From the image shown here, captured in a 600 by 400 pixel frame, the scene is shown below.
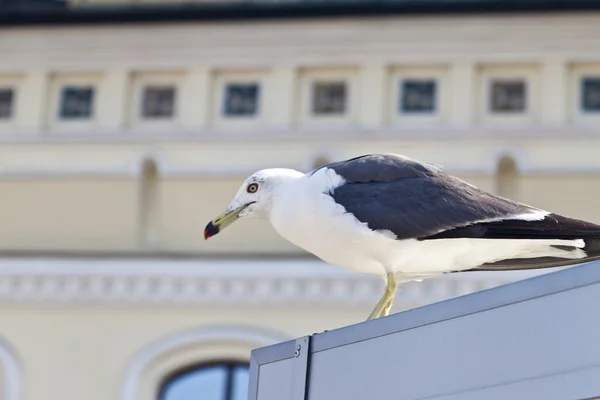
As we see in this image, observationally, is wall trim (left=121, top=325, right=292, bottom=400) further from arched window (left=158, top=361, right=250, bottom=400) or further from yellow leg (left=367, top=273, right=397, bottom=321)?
yellow leg (left=367, top=273, right=397, bottom=321)

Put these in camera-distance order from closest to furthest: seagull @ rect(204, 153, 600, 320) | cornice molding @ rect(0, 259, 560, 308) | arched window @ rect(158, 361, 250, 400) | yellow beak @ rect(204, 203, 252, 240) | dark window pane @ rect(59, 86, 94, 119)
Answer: seagull @ rect(204, 153, 600, 320)
yellow beak @ rect(204, 203, 252, 240)
cornice molding @ rect(0, 259, 560, 308)
arched window @ rect(158, 361, 250, 400)
dark window pane @ rect(59, 86, 94, 119)

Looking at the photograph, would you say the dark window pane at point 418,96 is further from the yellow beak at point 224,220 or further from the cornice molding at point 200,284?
the yellow beak at point 224,220

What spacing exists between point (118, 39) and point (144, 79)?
40 centimetres

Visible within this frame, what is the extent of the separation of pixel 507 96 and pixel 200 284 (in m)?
2.96

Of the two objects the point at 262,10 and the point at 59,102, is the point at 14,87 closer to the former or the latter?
the point at 59,102

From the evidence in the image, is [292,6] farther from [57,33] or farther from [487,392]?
[487,392]

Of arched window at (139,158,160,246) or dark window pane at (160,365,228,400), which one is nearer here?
dark window pane at (160,365,228,400)

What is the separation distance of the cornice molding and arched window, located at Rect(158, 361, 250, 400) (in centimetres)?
Answer: 63

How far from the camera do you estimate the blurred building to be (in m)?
13.2

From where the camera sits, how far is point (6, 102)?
14414mm

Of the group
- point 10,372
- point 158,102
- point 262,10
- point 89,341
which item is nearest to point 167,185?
point 158,102

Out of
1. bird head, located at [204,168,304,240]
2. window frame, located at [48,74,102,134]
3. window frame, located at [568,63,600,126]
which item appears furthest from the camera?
window frame, located at [48,74,102,134]

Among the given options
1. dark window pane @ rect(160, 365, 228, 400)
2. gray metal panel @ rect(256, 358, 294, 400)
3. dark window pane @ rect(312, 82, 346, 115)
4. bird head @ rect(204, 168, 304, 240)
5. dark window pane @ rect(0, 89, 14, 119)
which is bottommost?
dark window pane @ rect(160, 365, 228, 400)

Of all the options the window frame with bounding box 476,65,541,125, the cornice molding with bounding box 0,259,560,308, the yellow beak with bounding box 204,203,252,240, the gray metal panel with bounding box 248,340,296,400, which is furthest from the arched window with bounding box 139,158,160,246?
the gray metal panel with bounding box 248,340,296,400
